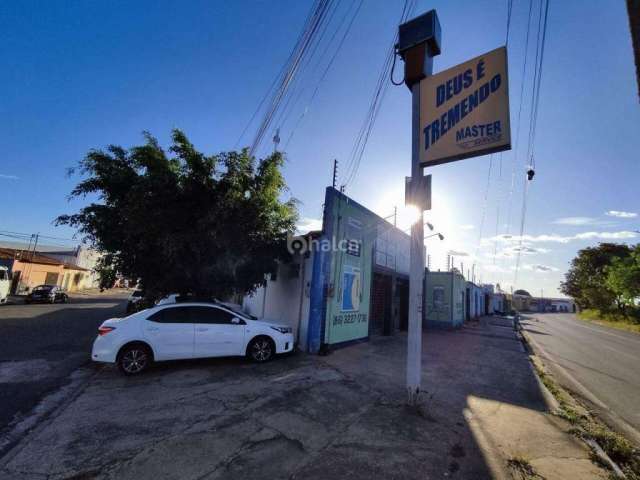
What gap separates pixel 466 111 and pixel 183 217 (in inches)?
302

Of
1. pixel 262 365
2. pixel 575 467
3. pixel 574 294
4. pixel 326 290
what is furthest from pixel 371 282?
pixel 574 294

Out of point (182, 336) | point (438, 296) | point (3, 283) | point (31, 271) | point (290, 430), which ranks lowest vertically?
point (290, 430)

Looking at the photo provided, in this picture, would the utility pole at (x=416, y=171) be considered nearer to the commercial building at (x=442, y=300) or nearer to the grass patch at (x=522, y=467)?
the grass patch at (x=522, y=467)

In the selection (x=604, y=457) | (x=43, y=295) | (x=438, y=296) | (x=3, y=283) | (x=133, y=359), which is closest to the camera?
(x=604, y=457)

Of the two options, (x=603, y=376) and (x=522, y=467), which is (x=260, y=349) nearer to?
(x=522, y=467)

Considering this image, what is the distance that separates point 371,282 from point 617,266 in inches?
1501

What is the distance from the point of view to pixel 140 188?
8000mm

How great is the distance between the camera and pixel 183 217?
8531 mm

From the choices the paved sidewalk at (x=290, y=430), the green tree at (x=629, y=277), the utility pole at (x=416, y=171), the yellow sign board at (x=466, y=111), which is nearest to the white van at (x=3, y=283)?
the paved sidewalk at (x=290, y=430)

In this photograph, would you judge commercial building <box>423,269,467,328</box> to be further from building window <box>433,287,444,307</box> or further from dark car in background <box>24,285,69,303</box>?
dark car in background <box>24,285,69,303</box>

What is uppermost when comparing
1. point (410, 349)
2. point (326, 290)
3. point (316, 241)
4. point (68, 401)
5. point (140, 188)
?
point (140, 188)

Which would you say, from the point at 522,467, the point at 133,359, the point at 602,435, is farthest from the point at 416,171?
the point at 133,359

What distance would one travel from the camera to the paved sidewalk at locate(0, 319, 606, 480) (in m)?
3.37

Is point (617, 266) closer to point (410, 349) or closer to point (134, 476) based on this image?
point (410, 349)
